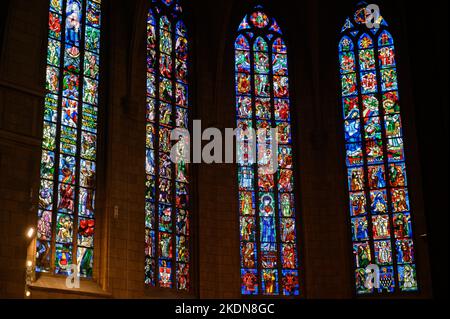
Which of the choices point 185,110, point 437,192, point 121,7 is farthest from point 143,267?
point 437,192

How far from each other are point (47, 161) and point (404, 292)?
27.7ft

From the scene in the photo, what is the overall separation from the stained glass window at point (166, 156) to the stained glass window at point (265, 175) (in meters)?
1.52

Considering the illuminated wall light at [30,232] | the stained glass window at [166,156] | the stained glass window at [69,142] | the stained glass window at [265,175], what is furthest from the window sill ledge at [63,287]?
the stained glass window at [265,175]

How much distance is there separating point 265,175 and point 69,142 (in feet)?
17.0

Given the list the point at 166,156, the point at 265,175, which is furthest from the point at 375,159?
the point at 166,156

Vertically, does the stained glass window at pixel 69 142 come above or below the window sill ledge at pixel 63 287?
above

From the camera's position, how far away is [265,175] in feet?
61.9

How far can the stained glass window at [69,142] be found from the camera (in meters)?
15.1

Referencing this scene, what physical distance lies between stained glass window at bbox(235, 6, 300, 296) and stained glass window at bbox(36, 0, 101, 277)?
159 inches

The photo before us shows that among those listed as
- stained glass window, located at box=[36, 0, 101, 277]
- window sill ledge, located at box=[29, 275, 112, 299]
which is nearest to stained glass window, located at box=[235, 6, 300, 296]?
Result: window sill ledge, located at box=[29, 275, 112, 299]

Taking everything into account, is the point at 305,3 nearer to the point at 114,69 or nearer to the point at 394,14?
the point at 394,14

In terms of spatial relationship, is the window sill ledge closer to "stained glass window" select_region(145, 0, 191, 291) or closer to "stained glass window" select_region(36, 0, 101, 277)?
"stained glass window" select_region(36, 0, 101, 277)

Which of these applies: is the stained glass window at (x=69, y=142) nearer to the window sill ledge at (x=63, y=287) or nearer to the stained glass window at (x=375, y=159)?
the window sill ledge at (x=63, y=287)

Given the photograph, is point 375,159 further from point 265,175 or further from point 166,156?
point 166,156
